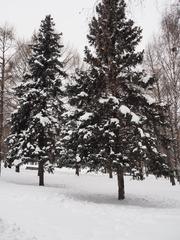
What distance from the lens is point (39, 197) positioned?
35.1 feet

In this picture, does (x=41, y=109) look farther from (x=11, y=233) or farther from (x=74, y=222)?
(x=11, y=233)

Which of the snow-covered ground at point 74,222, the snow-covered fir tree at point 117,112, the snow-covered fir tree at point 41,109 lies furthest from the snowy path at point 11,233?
the snow-covered fir tree at point 41,109

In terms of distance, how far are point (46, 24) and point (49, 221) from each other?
15.3 m

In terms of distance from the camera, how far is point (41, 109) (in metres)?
17.3

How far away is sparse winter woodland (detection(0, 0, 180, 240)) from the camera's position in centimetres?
725

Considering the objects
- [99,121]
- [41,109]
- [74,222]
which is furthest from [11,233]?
[41,109]

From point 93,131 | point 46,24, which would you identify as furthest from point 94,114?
point 46,24

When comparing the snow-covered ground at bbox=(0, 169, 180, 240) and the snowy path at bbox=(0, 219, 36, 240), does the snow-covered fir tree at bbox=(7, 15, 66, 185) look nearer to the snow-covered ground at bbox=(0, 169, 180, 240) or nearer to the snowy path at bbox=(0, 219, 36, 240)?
the snow-covered ground at bbox=(0, 169, 180, 240)

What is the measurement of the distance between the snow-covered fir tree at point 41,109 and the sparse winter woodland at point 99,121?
66 mm

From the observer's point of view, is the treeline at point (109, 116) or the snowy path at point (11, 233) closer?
the snowy path at point (11, 233)

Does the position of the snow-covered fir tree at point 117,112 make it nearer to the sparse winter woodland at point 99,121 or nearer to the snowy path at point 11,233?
the sparse winter woodland at point 99,121

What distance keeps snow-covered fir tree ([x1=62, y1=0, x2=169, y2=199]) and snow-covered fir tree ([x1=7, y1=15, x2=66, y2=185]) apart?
401 cm

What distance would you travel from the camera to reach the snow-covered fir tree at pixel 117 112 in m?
12.0

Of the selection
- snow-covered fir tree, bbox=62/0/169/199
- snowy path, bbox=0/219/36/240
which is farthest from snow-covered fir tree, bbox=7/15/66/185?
snowy path, bbox=0/219/36/240
